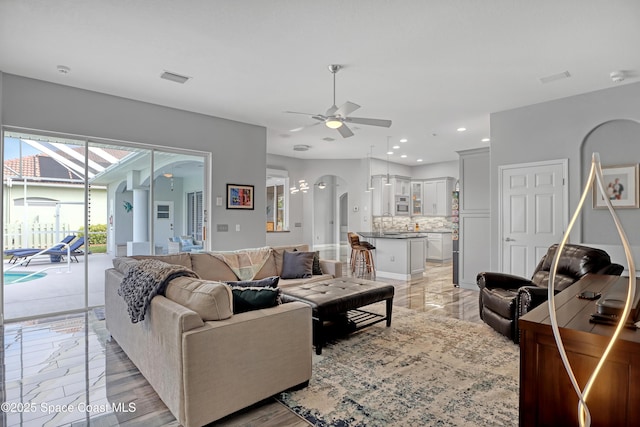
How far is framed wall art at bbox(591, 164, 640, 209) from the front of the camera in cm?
432

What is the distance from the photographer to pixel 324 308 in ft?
10.3

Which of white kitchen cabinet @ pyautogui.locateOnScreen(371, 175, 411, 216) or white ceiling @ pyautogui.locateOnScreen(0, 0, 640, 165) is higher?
white ceiling @ pyautogui.locateOnScreen(0, 0, 640, 165)

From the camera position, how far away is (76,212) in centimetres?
477

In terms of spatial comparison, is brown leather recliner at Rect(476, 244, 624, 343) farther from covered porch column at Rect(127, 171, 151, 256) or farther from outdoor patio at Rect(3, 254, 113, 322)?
outdoor patio at Rect(3, 254, 113, 322)

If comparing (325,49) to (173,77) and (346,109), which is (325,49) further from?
(173,77)

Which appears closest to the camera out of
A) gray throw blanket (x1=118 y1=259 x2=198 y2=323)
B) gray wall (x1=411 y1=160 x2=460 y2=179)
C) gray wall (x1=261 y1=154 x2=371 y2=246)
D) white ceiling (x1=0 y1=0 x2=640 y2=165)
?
gray throw blanket (x1=118 y1=259 x2=198 y2=323)

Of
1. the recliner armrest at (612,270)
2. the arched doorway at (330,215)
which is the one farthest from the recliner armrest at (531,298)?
the arched doorway at (330,215)

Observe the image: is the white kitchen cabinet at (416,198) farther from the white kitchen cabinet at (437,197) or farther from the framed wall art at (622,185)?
the framed wall art at (622,185)

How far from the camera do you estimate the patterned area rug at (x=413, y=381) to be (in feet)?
7.19

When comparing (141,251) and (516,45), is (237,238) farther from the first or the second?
(516,45)

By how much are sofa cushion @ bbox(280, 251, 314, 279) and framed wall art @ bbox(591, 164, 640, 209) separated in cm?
384

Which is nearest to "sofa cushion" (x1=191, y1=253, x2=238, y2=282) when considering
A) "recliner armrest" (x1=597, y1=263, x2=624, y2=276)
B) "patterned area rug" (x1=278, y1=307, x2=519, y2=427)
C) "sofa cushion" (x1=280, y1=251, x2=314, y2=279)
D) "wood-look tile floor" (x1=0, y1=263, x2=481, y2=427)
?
"sofa cushion" (x1=280, y1=251, x2=314, y2=279)

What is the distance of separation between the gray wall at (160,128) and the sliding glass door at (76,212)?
21 centimetres

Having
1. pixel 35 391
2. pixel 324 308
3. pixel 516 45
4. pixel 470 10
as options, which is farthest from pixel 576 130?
pixel 35 391
